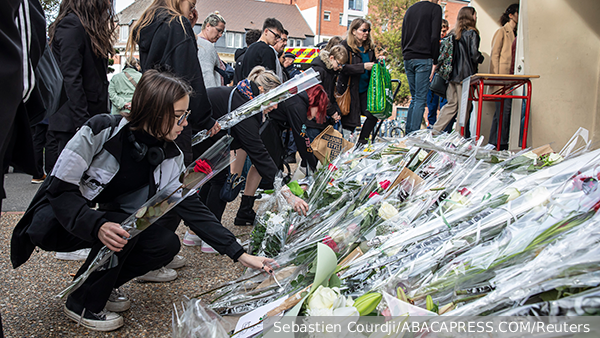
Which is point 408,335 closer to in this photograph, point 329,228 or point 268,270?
point 268,270

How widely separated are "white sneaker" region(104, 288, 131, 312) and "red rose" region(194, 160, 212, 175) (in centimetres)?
83

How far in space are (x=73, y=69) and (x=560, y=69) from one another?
5.03 m

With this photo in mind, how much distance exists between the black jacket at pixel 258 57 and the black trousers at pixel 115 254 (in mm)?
2829

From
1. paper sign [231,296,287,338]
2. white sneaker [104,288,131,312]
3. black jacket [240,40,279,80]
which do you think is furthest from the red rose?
black jacket [240,40,279,80]

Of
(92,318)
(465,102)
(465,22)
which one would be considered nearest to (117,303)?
(92,318)

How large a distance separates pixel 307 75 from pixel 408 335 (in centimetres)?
214

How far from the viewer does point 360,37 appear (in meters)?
5.41

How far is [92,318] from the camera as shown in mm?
2037

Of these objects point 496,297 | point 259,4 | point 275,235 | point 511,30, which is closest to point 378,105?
point 511,30

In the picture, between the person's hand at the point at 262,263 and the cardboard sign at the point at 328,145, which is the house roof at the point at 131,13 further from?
the person's hand at the point at 262,263

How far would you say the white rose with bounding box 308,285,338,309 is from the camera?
1204 millimetres

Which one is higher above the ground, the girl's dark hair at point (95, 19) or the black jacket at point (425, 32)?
the black jacket at point (425, 32)

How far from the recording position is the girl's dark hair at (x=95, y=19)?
9.62 ft

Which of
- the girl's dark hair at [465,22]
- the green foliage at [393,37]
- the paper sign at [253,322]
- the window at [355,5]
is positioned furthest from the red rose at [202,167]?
the window at [355,5]
